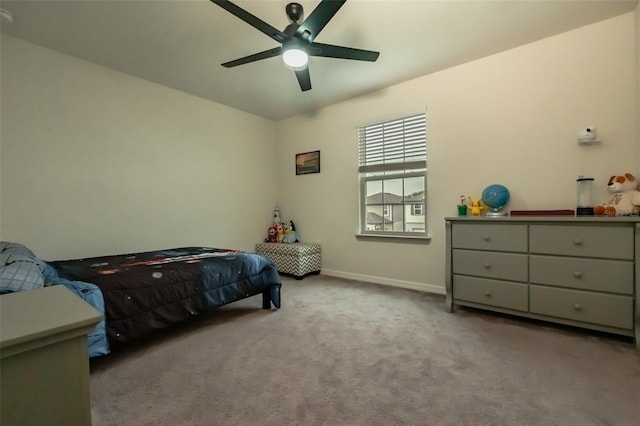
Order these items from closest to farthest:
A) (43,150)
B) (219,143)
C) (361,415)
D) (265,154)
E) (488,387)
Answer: (361,415) < (488,387) < (43,150) < (219,143) < (265,154)

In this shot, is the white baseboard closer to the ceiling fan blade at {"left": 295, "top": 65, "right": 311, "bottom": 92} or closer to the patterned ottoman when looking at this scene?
the patterned ottoman

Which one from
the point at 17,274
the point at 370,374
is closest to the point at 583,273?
the point at 370,374

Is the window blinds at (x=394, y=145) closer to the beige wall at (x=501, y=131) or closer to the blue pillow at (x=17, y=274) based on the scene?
the beige wall at (x=501, y=131)

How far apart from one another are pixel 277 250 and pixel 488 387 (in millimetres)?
3012

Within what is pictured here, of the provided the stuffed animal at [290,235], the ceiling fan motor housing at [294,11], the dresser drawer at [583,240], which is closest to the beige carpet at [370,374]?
the dresser drawer at [583,240]

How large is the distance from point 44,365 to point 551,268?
9.37ft

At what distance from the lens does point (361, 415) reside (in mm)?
1348

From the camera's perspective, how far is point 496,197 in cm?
272

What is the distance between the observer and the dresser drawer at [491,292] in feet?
7.73

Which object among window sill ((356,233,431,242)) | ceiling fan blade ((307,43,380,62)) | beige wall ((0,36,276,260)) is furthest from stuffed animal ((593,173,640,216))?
beige wall ((0,36,276,260))

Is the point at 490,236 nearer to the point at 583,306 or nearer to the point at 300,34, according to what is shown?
the point at 583,306

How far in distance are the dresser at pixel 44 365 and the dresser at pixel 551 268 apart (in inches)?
105

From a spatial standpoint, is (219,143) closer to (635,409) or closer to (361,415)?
(361,415)

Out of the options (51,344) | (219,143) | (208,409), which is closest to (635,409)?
(208,409)
